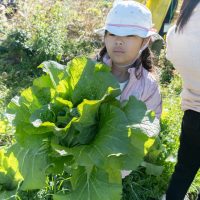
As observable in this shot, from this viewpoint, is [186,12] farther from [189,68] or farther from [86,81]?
[86,81]

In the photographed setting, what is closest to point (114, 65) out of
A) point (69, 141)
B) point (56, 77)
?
point (56, 77)

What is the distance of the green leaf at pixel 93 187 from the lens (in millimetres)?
1594

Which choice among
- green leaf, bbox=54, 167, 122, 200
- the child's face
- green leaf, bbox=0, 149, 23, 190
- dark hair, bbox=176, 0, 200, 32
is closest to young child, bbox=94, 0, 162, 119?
the child's face

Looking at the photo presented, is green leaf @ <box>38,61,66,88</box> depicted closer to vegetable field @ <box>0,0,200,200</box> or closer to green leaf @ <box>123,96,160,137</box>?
vegetable field @ <box>0,0,200,200</box>

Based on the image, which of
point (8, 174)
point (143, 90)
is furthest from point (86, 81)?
point (8, 174)

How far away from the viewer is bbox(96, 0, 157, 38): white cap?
6.19 feet

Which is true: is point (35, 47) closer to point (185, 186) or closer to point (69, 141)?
point (185, 186)

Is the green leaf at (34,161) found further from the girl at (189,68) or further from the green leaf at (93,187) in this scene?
the girl at (189,68)

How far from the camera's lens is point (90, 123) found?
1.55m

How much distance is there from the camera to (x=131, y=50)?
1963mm

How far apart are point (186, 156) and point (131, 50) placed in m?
0.64

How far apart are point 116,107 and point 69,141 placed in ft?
0.75

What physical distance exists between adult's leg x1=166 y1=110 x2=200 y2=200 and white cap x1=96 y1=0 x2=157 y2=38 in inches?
18.5

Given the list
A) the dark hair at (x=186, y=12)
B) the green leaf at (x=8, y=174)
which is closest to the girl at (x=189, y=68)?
the dark hair at (x=186, y=12)
